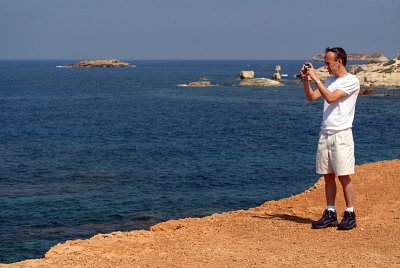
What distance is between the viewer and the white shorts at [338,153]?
954cm

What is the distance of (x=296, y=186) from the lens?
2861 centimetres

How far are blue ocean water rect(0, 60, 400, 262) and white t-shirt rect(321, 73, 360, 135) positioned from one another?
1185 cm

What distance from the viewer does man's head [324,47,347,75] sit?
9570 mm

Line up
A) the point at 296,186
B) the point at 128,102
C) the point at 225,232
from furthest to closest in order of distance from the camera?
the point at 128,102 → the point at 296,186 → the point at 225,232

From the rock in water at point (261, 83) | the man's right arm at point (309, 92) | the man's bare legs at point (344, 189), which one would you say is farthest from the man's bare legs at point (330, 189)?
the rock in water at point (261, 83)

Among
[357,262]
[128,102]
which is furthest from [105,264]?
[128,102]

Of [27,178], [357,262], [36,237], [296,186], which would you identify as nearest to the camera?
[357,262]

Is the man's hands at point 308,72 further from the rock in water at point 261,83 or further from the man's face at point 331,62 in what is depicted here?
the rock in water at point 261,83

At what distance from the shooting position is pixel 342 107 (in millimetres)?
9578

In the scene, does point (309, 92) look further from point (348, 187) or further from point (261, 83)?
point (261, 83)

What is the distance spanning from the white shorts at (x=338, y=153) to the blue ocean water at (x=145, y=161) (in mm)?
11533

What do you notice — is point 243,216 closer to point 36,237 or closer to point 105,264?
point 105,264

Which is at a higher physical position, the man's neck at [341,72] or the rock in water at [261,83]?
the man's neck at [341,72]

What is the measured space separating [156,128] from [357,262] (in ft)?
152
